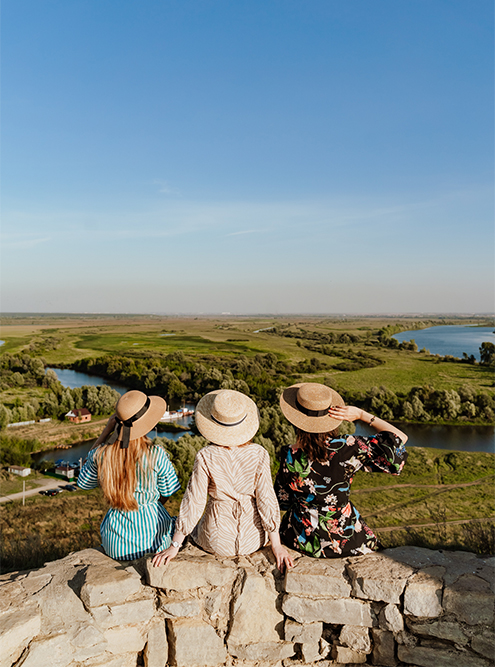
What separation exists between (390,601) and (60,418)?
41.1 m

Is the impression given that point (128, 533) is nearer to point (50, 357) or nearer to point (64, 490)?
point (64, 490)

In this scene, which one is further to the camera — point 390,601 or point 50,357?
point 50,357

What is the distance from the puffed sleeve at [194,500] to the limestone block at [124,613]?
20.1 inches

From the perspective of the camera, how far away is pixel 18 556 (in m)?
3.64

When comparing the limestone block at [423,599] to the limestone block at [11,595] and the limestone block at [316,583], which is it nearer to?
the limestone block at [316,583]

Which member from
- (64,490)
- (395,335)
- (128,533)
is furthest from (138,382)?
(128,533)

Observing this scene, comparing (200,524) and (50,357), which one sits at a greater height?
(200,524)

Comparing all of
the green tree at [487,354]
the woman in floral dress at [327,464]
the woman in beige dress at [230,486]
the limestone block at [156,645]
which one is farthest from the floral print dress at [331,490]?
the green tree at [487,354]

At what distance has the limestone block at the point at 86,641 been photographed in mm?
2318

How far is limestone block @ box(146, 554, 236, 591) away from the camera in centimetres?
245

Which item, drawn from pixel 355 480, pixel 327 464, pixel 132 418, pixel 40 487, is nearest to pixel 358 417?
pixel 327 464

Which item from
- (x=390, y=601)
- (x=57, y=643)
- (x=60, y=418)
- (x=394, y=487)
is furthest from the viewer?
(x=60, y=418)

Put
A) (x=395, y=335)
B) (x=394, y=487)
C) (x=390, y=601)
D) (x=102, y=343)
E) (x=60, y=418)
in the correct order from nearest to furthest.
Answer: (x=390, y=601) → (x=394, y=487) → (x=60, y=418) → (x=395, y=335) → (x=102, y=343)

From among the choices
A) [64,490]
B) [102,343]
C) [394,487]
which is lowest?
[64,490]
